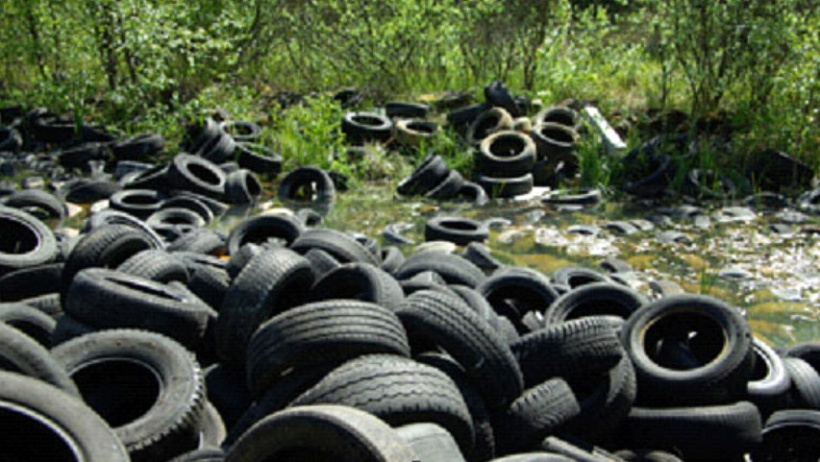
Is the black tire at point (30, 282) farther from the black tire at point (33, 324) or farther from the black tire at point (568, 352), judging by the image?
the black tire at point (568, 352)

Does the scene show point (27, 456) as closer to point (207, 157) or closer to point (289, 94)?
point (207, 157)

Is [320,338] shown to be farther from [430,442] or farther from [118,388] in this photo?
[118,388]

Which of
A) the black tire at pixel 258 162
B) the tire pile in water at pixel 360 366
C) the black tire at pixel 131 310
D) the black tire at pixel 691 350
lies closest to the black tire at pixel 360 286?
the tire pile in water at pixel 360 366


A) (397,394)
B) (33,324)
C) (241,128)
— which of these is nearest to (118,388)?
(33,324)

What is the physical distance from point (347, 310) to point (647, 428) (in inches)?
70.4

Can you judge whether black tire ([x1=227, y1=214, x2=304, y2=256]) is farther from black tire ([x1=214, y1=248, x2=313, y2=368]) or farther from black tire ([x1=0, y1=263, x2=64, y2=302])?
black tire ([x1=214, y1=248, x2=313, y2=368])

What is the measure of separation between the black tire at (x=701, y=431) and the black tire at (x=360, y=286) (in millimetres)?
1494

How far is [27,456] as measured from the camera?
317 cm

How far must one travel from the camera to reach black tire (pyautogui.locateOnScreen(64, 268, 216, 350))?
468 cm

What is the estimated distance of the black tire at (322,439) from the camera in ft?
9.34

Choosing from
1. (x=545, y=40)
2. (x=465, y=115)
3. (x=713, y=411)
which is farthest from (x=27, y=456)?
(x=545, y=40)

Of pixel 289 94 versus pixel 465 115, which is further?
pixel 289 94

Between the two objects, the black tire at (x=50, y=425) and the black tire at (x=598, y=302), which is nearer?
the black tire at (x=50, y=425)

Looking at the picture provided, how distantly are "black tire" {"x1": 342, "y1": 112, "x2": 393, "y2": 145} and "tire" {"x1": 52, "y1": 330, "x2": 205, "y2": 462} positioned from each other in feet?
26.3
